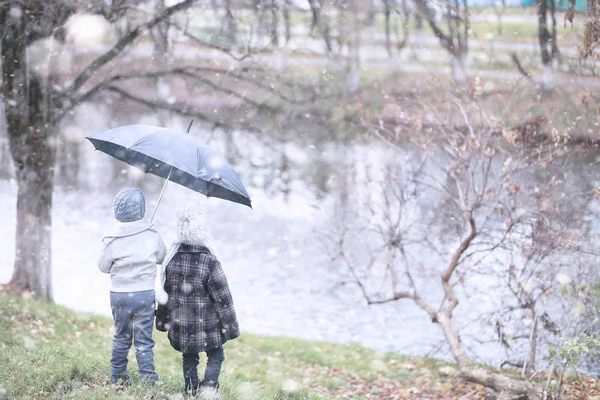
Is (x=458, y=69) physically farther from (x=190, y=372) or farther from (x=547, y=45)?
(x=190, y=372)

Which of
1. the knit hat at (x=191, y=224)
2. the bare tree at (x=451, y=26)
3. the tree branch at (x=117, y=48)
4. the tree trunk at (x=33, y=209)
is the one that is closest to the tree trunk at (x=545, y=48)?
the bare tree at (x=451, y=26)

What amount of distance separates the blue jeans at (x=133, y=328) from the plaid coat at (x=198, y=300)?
211 mm

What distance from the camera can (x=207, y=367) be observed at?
493cm

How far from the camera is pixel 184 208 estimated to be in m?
4.60

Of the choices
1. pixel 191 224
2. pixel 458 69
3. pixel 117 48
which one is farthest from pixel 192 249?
pixel 458 69

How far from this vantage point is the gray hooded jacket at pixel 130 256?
4.70 metres

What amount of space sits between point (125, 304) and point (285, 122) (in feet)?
45.6

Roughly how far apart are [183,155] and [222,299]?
1079 millimetres

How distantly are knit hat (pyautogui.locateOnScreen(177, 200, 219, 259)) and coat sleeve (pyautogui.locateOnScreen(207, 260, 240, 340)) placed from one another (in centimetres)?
23

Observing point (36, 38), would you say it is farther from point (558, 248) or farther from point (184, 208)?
point (558, 248)

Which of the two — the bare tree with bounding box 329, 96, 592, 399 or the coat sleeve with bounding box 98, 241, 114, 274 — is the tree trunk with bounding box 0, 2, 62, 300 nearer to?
the bare tree with bounding box 329, 96, 592, 399

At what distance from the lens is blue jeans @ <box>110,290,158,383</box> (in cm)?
474

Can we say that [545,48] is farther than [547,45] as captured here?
Yes

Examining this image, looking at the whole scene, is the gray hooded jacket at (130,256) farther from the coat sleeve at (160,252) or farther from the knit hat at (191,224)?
the knit hat at (191,224)
